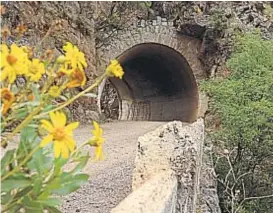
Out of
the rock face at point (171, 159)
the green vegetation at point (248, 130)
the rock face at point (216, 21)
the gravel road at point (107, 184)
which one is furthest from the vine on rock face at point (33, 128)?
the rock face at point (216, 21)

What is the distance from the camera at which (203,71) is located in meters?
10.8

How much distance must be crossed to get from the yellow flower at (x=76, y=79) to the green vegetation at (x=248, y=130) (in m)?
5.51

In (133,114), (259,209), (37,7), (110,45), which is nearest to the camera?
(259,209)

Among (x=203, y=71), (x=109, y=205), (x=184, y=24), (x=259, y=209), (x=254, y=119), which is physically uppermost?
(x=184, y=24)

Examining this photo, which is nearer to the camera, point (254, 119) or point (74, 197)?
point (74, 197)

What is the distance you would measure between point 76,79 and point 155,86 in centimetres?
1229

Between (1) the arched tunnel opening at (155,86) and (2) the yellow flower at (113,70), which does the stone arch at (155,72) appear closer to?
(1) the arched tunnel opening at (155,86)

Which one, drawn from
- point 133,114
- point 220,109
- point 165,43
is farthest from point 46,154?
point 133,114

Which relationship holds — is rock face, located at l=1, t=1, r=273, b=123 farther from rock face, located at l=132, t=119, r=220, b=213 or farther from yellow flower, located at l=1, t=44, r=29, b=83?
yellow flower, located at l=1, t=44, r=29, b=83

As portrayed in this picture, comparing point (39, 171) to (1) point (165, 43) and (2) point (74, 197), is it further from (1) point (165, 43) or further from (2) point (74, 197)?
(1) point (165, 43)

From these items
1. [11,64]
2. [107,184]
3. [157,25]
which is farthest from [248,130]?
[11,64]

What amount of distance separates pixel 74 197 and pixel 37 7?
386cm

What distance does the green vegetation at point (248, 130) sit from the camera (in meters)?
6.55

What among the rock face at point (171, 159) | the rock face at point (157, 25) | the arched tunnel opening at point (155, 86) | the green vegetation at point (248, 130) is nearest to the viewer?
the rock face at point (171, 159)
